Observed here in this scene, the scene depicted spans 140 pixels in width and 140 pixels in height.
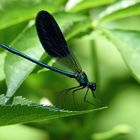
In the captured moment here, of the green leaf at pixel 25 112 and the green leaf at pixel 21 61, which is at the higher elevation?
the green leaf at pixel 21 61

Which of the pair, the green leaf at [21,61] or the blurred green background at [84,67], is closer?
the green leaf at [21,61]

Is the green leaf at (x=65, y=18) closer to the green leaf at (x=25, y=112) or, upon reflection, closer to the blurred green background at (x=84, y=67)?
the blurred green background at (x=84, y=67)

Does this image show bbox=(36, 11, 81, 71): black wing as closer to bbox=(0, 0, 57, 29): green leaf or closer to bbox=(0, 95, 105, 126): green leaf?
bbox=(0, 0, 57, 29): green leaf

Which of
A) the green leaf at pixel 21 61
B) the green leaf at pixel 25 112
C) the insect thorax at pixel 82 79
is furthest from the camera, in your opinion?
the insect thorax at pixel 82 79

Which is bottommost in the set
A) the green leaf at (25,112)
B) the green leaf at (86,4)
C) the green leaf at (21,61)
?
the green leaf at (25,112)

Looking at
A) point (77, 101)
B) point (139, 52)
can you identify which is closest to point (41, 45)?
point (139, 52)

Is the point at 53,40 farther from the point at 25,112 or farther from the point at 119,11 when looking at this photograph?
the point at 25,112

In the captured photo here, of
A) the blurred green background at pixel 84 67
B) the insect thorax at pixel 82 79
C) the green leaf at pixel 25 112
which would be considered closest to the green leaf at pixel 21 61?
the blurred green background at pixel 84 67

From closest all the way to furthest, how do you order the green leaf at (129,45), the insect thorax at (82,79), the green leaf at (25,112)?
the green leaf at (25,112), the green leaf at (129,45), the insect thorax at (82,79)
